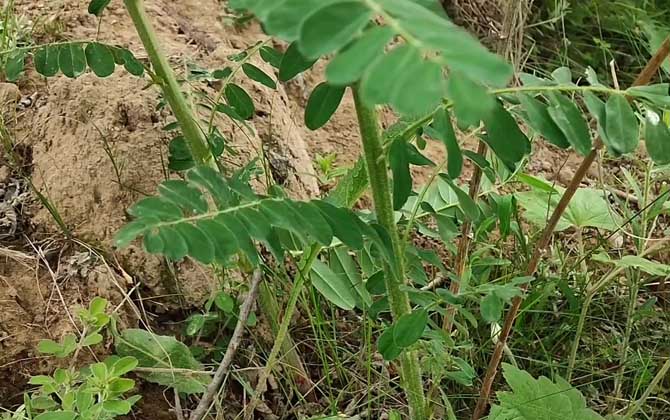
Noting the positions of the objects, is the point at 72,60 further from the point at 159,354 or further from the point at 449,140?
the point at 449,140

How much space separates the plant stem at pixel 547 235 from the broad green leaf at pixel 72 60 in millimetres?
840

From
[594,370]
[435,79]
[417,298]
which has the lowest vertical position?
[594,370]

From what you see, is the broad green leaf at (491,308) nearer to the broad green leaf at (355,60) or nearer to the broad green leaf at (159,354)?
the broad green leaf at (159,354)

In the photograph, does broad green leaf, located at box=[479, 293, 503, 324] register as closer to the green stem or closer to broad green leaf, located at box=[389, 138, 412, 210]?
broad green leaf, located at box=[389, 138, 412, 210]

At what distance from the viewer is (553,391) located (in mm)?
1489

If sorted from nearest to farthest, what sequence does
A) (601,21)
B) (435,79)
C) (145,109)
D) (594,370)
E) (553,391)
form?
1. (435,79)
2. (553,391)
3. (594,370)
4. (145,109)
5. (601,21)

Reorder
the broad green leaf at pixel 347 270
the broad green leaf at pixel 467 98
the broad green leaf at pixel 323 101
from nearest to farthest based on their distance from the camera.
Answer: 1. the broad green leaf at pixel 467 98
2. the broad green leaf at pixel 323 101
3. the broad green leaf at pixel 347 270

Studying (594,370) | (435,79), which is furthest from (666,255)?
(435,79)

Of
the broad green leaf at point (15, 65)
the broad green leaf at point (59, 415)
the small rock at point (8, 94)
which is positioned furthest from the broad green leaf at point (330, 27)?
the small rock at point (8, 94)

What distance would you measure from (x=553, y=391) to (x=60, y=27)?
1365mm

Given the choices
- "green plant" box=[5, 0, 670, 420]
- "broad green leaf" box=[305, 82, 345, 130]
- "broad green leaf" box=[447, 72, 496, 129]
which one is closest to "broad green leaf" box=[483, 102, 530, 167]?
"green plant" box=[5, 0, 670, 420]

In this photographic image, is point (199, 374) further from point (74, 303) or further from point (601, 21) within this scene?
point (601, 21)

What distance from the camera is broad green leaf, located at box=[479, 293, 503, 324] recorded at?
1.24 m

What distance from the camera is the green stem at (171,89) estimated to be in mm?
1372
